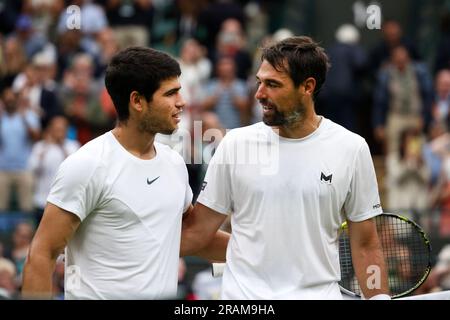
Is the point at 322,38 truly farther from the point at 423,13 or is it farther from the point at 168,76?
the point at 168,76

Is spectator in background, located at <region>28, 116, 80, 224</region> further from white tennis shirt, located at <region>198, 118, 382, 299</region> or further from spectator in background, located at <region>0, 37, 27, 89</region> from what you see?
white tennis shirt, located at <region>198, 118, 382, 299</region>

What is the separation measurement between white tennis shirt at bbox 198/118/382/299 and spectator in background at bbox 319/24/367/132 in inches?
291

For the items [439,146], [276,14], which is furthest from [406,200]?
[276,14]

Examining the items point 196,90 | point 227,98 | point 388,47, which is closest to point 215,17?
point 227,98

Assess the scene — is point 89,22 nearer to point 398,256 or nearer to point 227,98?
point 227,98

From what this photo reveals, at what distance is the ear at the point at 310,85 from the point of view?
6059 mm

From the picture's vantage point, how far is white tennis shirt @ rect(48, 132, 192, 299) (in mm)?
5805

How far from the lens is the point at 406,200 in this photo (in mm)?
12742

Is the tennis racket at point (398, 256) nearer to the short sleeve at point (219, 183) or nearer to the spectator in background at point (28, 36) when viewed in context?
the short sleeve at point (219, 183)

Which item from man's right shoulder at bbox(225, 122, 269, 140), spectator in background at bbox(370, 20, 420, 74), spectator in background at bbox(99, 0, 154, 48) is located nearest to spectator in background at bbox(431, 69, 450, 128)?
spectator in background at bbox(370, 20, 420, 74)
